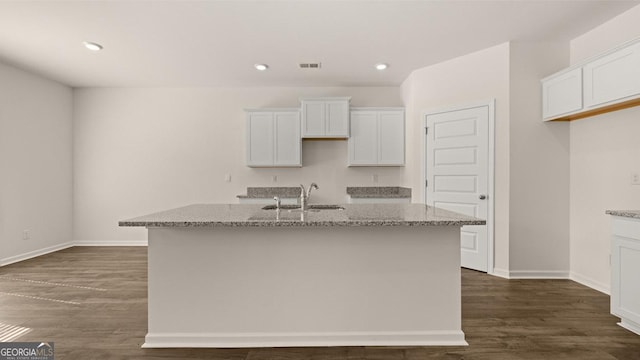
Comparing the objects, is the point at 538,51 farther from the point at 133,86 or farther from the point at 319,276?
the point at 133,86

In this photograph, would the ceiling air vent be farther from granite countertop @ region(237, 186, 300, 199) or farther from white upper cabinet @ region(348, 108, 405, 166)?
granite countertop @ region(237, 186, 300, 199)

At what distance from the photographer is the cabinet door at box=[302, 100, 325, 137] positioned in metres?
5.05

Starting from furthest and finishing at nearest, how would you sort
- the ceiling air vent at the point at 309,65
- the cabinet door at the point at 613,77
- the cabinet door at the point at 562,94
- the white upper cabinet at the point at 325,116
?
the white upper cabinet at the point at 325,116, the ceiling air vent at the point at 309,65, the cabinet door at the point at 562,94, the cabinet door at the point at 613,77

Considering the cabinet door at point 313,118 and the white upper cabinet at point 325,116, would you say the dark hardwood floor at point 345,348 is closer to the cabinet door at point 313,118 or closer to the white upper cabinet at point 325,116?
the white upper cabinet at point 325,116

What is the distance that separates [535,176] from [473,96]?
116cm

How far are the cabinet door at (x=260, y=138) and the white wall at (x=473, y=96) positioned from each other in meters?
2.14

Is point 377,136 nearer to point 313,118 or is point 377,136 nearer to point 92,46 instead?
point 313,118

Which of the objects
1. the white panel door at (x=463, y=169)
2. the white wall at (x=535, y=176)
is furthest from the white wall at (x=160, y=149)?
the white wall at (x=535, y=176)

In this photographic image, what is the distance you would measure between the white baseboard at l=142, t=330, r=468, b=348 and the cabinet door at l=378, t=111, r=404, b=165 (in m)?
3.24

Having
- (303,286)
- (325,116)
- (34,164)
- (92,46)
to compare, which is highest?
(92,46)

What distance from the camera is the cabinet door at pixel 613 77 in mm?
2639

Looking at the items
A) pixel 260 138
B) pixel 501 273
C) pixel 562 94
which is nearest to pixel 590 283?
pixel 501 273

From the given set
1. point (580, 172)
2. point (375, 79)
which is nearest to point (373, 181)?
point (375, 79)

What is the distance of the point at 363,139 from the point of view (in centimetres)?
517
